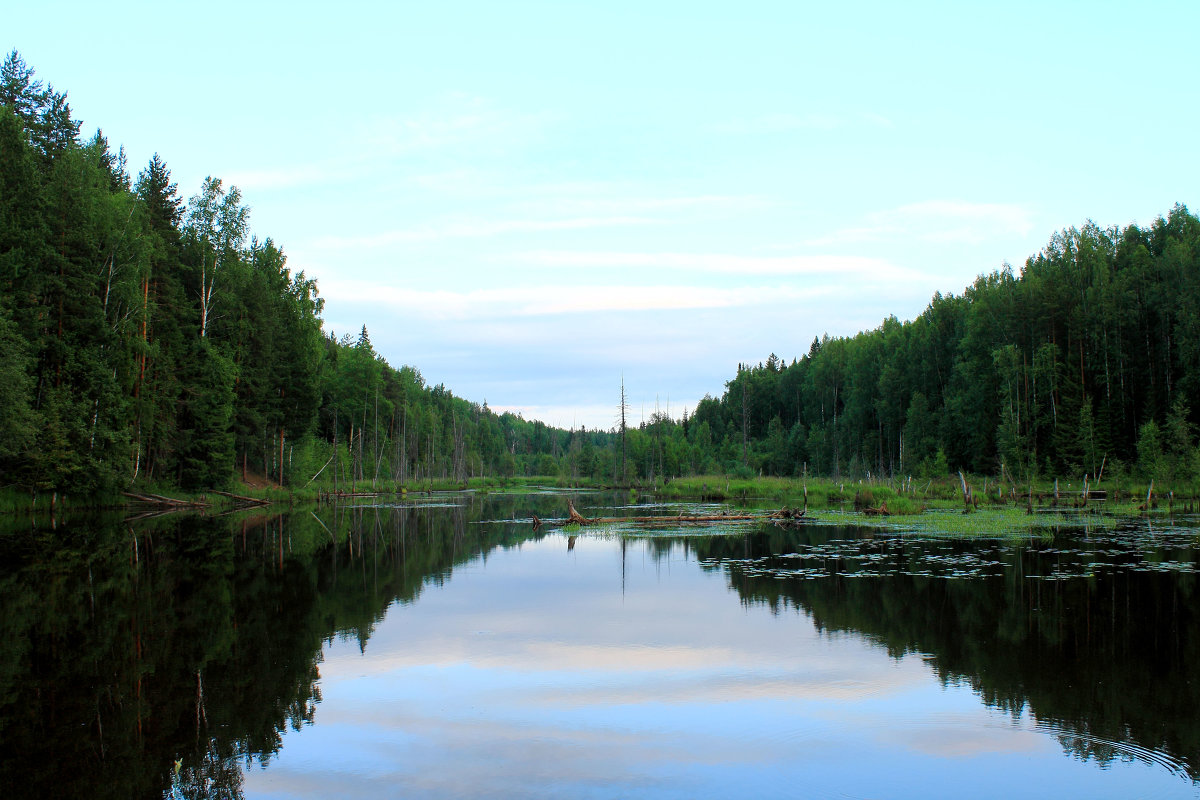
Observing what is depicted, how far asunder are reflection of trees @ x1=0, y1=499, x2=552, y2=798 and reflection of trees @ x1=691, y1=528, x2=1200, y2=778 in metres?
8.23

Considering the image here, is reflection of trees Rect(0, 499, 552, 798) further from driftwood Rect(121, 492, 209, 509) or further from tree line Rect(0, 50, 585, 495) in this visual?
driftwood Rect(121, 492, 209, 509)

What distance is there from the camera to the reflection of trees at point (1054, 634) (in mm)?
8688

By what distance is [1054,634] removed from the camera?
1262 centimetres

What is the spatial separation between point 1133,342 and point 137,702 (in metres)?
65.0

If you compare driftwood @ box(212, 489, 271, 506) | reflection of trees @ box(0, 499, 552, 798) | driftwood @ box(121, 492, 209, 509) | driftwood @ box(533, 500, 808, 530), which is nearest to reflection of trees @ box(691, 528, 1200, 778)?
reflection of trees @ box(0, 499, 552, 798)

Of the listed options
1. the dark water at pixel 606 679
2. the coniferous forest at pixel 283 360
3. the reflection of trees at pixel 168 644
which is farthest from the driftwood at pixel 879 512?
the reflection of trees at pixel 168 644

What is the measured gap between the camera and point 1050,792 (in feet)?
22.7

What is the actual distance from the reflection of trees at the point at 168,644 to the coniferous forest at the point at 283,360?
10.1 m

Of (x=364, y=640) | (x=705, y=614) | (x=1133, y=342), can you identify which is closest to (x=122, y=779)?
(x=364, y=640)

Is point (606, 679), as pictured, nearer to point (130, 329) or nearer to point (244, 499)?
point (130, 329)

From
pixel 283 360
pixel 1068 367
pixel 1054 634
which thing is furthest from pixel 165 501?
pixel 1068 367

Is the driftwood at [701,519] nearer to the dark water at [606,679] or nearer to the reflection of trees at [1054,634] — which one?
the dark water at [606,679]

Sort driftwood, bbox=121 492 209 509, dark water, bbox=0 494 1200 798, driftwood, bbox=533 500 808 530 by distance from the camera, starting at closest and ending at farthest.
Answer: dark water, bbox=0 494 1200 798 < driftwood, bbox=533 500 808 530 < driftwood, bbox=121 492 209 509

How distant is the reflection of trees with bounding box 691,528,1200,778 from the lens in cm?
869
